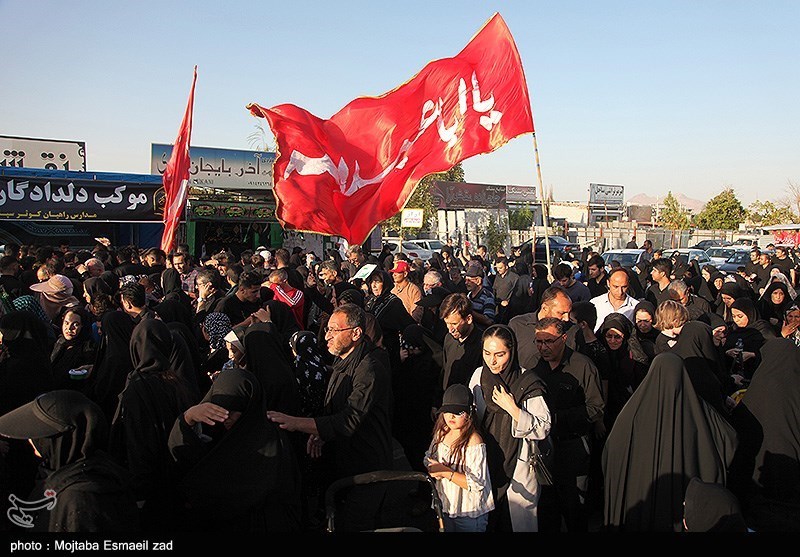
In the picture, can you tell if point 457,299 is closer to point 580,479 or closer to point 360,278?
point 580,479

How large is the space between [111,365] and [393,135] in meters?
4.50

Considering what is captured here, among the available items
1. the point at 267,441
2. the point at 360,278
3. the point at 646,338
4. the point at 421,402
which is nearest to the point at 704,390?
the point at 646,338

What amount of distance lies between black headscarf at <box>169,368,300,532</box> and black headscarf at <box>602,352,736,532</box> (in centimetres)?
182

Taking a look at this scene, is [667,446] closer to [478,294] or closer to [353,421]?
[353,421]

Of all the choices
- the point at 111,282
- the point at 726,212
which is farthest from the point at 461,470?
the point at 726,212

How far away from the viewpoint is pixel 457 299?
486 cm

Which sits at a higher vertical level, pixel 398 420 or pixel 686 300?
pixel 686 300

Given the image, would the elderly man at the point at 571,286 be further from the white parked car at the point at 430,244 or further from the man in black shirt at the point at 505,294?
the white parked car at the point at 430,244

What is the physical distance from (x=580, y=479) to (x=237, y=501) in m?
2.12

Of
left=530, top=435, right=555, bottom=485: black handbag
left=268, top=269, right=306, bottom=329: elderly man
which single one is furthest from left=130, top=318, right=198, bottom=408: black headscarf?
left=268, top=269, right=306, bottom=329: elderly man

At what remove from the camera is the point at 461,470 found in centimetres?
335

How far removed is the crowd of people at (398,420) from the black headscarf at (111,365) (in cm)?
1

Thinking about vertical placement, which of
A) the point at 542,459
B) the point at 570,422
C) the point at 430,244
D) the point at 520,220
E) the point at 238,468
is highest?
the point at 520,220

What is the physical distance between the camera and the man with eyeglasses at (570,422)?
393cm
